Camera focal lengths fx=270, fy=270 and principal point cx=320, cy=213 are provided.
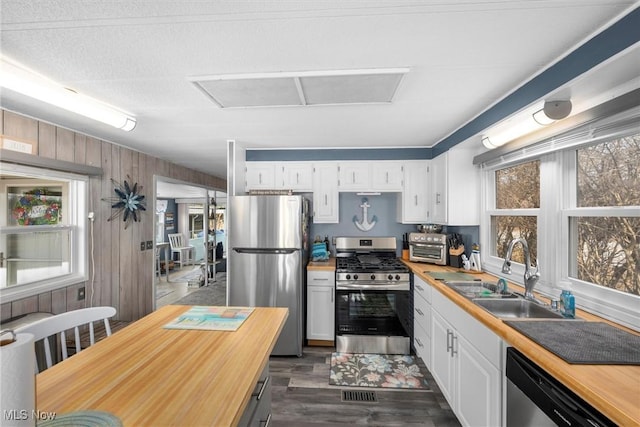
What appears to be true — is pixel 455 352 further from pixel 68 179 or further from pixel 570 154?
pixel 68 179

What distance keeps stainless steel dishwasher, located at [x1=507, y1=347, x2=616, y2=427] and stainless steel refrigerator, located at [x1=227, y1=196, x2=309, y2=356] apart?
1.99m

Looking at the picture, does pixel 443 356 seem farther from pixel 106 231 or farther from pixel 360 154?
pixel 106 231

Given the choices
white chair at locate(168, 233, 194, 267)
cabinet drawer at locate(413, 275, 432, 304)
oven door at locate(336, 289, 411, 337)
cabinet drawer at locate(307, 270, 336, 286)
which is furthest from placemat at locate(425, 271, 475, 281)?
white chair at locate(168, 233, 194, 267)

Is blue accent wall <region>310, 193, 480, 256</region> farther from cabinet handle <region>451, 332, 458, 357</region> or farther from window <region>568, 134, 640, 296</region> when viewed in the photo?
window <region>568, 134, 640, 296</region>

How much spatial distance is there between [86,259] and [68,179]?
842mm

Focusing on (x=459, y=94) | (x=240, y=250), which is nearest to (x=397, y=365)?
(x=240, y=250)

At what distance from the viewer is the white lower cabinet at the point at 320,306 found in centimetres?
303

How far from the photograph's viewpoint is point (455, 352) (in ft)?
6.34

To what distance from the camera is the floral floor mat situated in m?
2.43

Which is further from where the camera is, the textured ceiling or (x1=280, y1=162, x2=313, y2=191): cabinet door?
(x1=280, y1=162, x2=313, y2=191): cabinet door

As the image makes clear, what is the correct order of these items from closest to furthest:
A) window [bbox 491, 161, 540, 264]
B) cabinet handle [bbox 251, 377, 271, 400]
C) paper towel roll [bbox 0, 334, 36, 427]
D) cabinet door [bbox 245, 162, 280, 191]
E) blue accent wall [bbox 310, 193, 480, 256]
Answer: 1. paper towel roll [bbox 0, 334, 36, 427]
2. cabinet handle [bbox 251, 377, 271, 400]
3. window [bbox 491, 161, 540, 264]
4. cabinet door [bbox 245, 162, 280, 191]
5. blue accent wall [bbox 310, 193, 480, 256]

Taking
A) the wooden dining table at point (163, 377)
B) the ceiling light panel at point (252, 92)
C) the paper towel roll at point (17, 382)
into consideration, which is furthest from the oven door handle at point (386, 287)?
the paper towel roll at point (17, 382)

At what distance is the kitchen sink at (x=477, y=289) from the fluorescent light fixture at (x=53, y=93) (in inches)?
117

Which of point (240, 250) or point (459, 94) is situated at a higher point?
A: point (459, 94)
